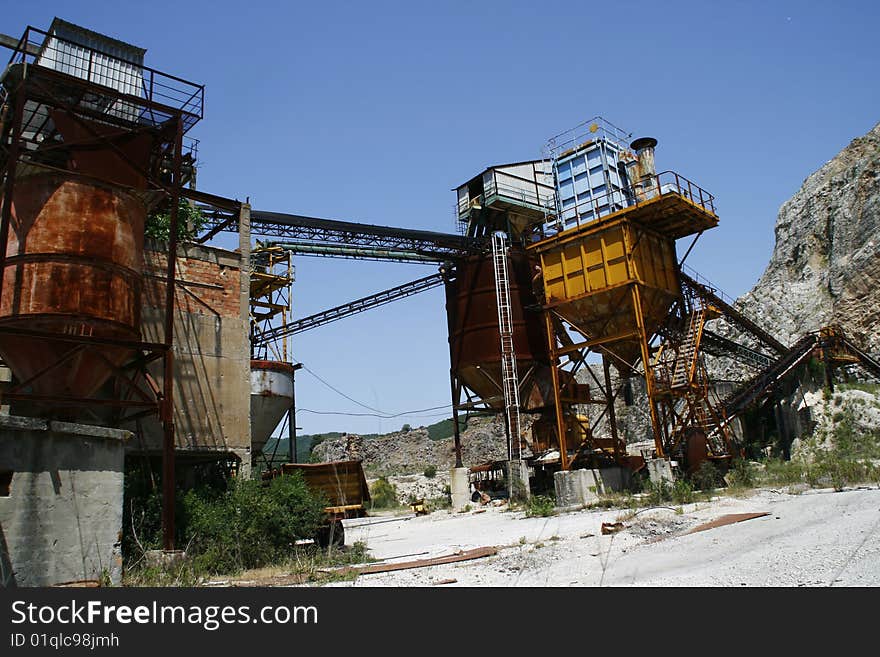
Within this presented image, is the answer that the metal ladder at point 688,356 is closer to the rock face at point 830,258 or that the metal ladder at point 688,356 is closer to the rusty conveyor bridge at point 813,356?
the rusty conveyor bridge at point 813,356

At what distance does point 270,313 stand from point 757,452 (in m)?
21.7

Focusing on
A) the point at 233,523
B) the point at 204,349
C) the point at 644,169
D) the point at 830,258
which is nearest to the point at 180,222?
the point at 204,349

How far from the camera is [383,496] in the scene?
36.8 meters

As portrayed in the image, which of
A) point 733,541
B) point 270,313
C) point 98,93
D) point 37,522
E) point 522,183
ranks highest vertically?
point 522,183

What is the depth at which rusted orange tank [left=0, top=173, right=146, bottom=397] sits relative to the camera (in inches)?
496

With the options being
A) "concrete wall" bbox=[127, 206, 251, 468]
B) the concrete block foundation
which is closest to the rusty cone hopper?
"concrete wall" bbox=[127, 206, 251, 468]

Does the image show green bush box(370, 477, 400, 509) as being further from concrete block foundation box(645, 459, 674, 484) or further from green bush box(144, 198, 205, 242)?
green bush box(144, 198, 205, 242)

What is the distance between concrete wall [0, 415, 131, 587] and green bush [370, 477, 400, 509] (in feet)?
83.5

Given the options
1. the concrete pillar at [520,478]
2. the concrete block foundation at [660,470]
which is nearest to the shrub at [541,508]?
the concrete pillar at [520,478]

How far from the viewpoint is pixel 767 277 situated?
42219mm

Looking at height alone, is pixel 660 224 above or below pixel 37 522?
above
